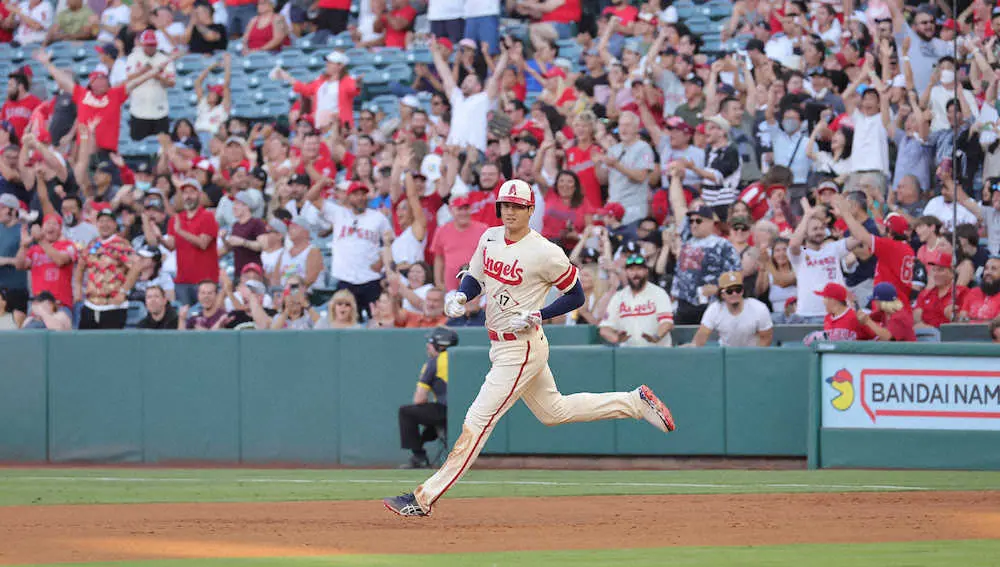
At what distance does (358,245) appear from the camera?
15.9 metres

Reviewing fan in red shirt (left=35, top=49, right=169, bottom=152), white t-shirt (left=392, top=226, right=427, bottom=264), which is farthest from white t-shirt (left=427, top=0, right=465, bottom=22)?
white t-shirt (left=392, top=226, right=427, bottom=264)

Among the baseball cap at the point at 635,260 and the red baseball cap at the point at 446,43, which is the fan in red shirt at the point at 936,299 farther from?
the red baseball cap at the point at 446,43

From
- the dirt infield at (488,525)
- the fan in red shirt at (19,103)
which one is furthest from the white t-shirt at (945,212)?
the fan in red shirt at (19,103)

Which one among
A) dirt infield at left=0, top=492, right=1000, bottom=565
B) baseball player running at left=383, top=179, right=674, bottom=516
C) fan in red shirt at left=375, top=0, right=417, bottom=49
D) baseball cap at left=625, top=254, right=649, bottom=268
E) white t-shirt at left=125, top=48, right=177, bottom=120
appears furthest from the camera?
fan in red shirt at left=375, top=0, right=417, bottom=49

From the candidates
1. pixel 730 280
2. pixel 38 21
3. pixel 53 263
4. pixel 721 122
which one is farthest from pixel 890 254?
pixel 38 21

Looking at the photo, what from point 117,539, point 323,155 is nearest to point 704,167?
point 323,155

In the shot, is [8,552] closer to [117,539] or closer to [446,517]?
[117,539]

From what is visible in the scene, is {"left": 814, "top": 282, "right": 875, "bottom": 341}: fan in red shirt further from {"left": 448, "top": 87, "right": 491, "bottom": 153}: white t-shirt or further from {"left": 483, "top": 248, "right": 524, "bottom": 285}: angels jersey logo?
{"left": 448, "top": 87, "right": 491, "bottom": 153}: white t-shirt

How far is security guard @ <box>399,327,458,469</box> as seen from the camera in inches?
533

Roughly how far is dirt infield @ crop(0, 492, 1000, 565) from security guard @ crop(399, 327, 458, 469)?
3.24m

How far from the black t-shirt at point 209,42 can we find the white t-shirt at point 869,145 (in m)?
10.7

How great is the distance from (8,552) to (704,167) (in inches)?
375

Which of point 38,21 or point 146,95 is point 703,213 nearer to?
point 146,95

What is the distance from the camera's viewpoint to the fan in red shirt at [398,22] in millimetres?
20719
